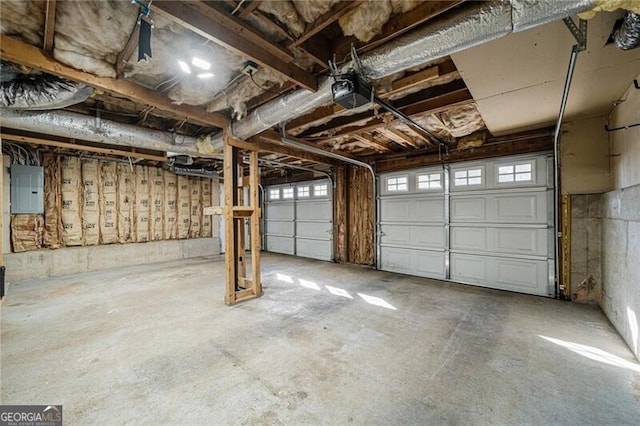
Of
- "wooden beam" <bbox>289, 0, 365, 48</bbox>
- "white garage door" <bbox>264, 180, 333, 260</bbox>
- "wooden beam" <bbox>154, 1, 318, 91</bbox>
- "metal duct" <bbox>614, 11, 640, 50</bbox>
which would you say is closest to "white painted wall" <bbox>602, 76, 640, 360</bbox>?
"metal duct" <bbox>614, 11, 640, 50</bbox>

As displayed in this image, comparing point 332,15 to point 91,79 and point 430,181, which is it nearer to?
point 91,79

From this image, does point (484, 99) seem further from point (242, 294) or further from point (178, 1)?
point (242, 294)

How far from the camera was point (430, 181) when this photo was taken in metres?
5.38

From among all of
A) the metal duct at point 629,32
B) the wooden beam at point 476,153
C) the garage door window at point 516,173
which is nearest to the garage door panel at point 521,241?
the garage door window at point 516,173

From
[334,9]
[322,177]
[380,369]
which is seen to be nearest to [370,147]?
[322,177]

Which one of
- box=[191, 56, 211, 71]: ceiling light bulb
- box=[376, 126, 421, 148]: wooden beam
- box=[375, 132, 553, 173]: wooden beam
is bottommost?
box=[375, 132, 553, 173]: wooden beam

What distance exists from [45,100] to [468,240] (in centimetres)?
633

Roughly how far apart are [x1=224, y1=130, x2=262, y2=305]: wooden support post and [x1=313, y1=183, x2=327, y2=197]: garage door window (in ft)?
11.3

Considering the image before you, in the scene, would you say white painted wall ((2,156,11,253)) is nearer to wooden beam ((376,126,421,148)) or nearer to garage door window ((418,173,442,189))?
wooden beam ((376,126,421,148))

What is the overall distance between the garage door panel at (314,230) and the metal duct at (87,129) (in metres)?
4.37

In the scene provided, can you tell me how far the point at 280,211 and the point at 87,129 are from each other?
587 centimetres

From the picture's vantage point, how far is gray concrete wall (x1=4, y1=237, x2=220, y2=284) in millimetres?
5176

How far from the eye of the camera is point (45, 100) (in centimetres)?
250

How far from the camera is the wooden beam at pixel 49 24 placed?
1.61 meters
